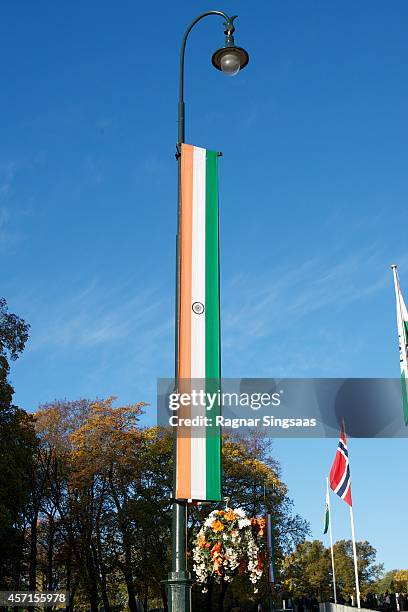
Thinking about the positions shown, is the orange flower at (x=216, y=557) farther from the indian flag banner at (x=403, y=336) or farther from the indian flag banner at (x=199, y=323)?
the indian flag banner at (x=403, y=336)

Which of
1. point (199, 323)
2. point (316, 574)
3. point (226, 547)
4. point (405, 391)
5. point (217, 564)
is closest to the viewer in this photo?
point (199, 323)

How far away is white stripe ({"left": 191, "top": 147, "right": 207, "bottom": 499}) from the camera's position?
8.75 m

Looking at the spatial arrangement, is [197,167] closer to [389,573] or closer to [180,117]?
[180,117]

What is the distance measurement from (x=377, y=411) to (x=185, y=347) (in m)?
17.1

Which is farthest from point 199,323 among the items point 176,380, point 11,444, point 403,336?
point 11,444

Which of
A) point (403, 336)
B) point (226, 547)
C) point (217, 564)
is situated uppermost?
point (403, 336)

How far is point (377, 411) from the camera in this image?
24.8 metres

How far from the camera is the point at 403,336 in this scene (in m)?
20.5

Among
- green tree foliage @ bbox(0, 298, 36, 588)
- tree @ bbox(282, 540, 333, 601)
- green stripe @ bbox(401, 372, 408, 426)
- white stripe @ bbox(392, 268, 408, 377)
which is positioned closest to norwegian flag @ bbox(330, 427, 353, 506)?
white stripe @ bbox(392, 268, 408, 377)

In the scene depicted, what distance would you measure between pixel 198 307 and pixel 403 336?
12482 millimetres

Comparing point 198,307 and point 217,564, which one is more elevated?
point 198,307

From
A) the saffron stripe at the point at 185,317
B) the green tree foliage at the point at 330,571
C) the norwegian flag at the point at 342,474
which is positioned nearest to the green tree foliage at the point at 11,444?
the norwegian flag at the point at 342,474

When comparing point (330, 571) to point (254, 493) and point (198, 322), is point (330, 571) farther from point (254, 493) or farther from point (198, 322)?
point (198, 322)

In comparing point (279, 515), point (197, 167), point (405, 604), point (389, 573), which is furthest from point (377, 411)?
point (389, 573)
